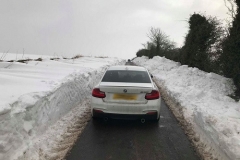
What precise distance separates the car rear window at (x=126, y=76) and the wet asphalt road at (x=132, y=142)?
117 cm

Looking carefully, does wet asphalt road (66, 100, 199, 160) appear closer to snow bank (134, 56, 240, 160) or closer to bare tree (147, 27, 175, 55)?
snow bank (134, 56, 240, 160)

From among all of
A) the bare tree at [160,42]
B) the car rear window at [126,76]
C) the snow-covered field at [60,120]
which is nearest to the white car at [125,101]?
the car rear window at [126,76]

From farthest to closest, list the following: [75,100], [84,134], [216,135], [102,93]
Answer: [75,100]
[102,93]
[84,134]
[216,135]

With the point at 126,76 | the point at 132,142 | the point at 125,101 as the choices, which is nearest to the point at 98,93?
the point at 125,101

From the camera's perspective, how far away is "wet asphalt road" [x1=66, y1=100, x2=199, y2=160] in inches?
158

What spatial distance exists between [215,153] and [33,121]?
144 inches

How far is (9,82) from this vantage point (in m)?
5.75

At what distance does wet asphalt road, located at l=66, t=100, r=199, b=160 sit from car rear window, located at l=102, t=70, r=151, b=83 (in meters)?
1.17

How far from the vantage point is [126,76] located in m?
6.09

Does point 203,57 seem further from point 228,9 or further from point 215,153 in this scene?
point 215,153

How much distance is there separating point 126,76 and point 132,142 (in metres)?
2.06

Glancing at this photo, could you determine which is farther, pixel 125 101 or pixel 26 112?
pixel 125 101

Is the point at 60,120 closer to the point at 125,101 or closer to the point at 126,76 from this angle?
the point at 125,101

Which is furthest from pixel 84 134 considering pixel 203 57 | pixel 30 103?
pixel 203 57
